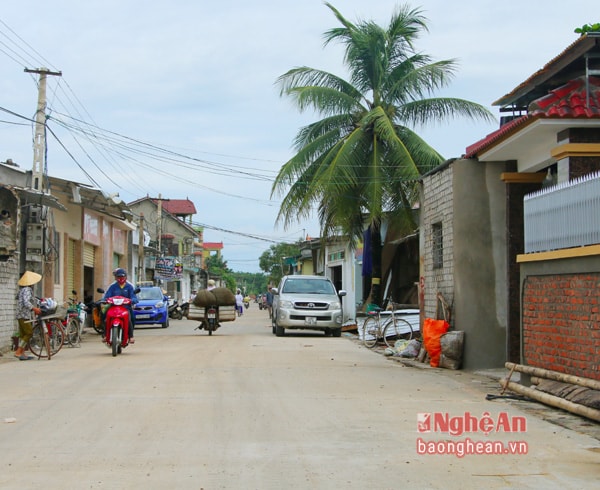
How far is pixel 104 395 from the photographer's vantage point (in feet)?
33.4

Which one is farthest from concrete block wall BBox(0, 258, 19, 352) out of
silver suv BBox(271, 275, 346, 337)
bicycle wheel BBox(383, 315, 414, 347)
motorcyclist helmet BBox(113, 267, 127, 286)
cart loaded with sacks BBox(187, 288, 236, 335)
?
bicycle wheel BBox(383, 315, 414, 347)

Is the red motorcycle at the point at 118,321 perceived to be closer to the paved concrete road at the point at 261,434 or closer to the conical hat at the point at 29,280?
the conical hat at the point at 29,280

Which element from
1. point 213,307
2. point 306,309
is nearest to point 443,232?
point 306,309

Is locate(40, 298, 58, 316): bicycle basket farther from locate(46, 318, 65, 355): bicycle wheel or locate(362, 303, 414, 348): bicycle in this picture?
locate(362, 303, 414, 348): bicycle

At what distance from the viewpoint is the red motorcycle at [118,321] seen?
1641cm

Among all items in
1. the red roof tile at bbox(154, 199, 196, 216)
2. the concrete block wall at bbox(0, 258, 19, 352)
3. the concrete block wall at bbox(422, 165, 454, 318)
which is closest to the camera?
the concrete block wall at bbox(422, 165, 454, 318)

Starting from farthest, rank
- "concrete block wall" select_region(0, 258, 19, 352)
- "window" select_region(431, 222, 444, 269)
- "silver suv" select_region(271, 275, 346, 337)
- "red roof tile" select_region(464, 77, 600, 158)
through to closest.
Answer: "silver suv" select_region(271, 275, 346, 337) < "concrete block wall" select_region(0, 258, 19, 352) < "window" select_region(431, 222, 444, 269) < "red roof tile" select_region(464, 77, 600, 158)

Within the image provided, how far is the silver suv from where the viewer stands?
76.5 ft

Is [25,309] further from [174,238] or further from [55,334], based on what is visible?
[174,238]

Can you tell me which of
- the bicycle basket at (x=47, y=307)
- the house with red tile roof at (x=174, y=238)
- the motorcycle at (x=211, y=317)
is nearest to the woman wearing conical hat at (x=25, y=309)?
the bicycle basket at (x=47, y=307)

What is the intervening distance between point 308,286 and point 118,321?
9.19 metres

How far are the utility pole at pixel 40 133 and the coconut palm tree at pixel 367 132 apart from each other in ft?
24.4

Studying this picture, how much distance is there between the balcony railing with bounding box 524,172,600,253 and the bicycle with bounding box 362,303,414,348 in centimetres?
867

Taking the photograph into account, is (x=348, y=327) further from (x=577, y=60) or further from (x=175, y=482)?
(x=175, y=482)
